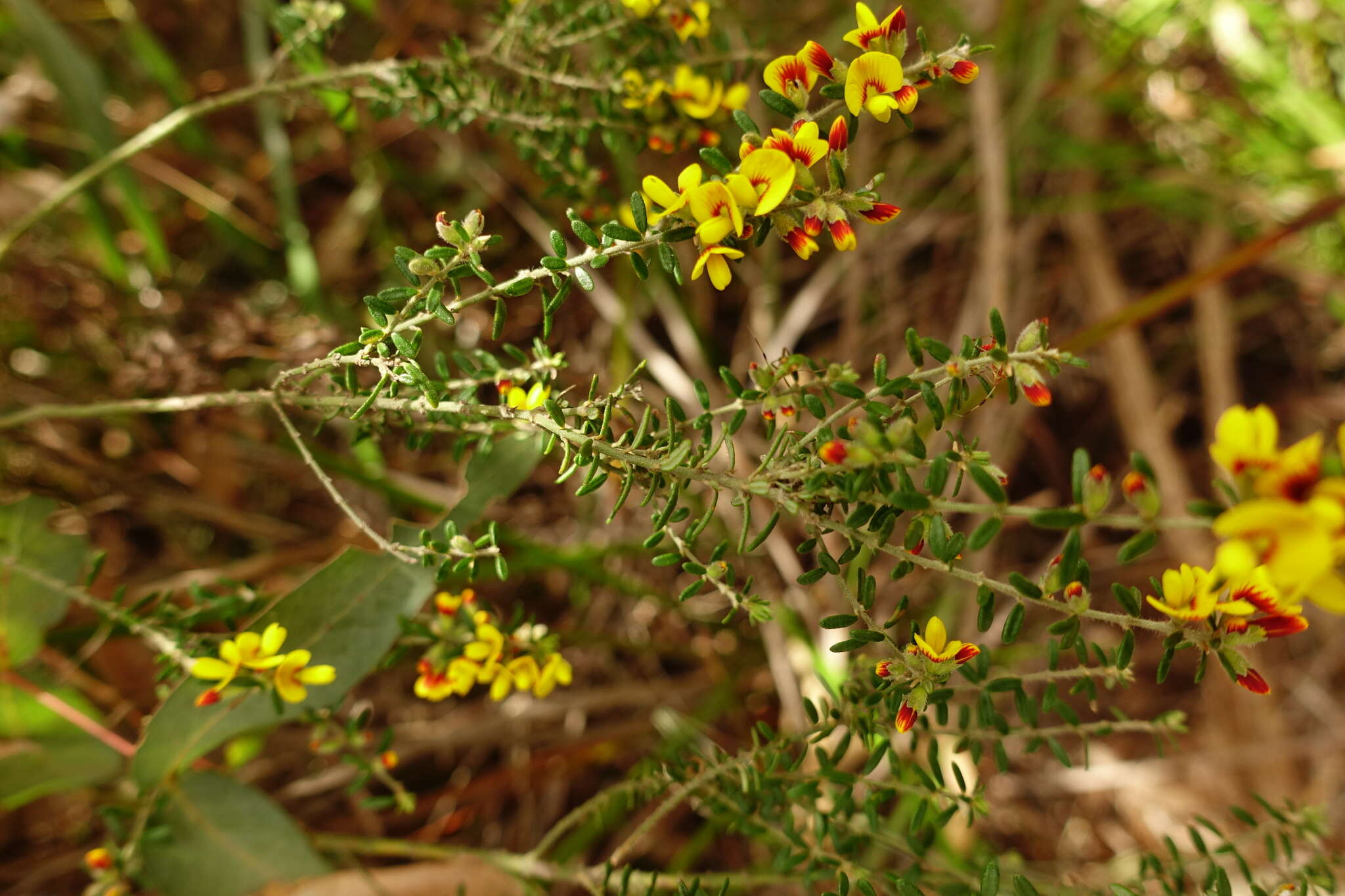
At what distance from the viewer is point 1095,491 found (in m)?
0.70

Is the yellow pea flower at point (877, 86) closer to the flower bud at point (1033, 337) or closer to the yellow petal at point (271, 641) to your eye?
the flower bud at point (1033, 337)

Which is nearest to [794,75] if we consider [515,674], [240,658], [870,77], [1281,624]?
[870,77]

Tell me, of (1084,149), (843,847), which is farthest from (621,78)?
(1084,149)

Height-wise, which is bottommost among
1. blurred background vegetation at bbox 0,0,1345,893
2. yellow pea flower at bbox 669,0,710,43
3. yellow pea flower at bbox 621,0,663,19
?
blurred background vegetation at bbox 0,0,1345,893

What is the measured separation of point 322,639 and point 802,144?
995 millimetres

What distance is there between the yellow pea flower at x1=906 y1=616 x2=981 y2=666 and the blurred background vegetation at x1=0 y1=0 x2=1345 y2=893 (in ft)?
2.97

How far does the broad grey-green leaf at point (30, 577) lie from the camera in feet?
4.38

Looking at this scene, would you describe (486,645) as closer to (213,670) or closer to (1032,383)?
(213,670)

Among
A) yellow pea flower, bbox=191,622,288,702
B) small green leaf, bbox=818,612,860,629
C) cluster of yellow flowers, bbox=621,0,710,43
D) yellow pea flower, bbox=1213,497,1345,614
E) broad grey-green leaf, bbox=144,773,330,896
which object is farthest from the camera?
broad grey-green leaf, bbox=144,773,330,896

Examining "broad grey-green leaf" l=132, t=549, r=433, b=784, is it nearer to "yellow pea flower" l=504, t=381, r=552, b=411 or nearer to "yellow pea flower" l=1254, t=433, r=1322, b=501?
A: "yellow pea flower" l=504, t=381, r=552, b=411

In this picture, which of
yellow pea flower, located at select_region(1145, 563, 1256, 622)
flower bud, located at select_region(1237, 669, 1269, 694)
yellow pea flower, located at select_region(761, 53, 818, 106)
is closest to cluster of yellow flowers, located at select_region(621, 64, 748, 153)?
yellow pea flower, located at select_region(761, 53, 818, 106)

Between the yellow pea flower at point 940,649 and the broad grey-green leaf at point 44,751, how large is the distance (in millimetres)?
1383

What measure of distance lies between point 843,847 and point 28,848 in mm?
1942

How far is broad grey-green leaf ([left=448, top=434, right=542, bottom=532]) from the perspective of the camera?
1.20 metres
